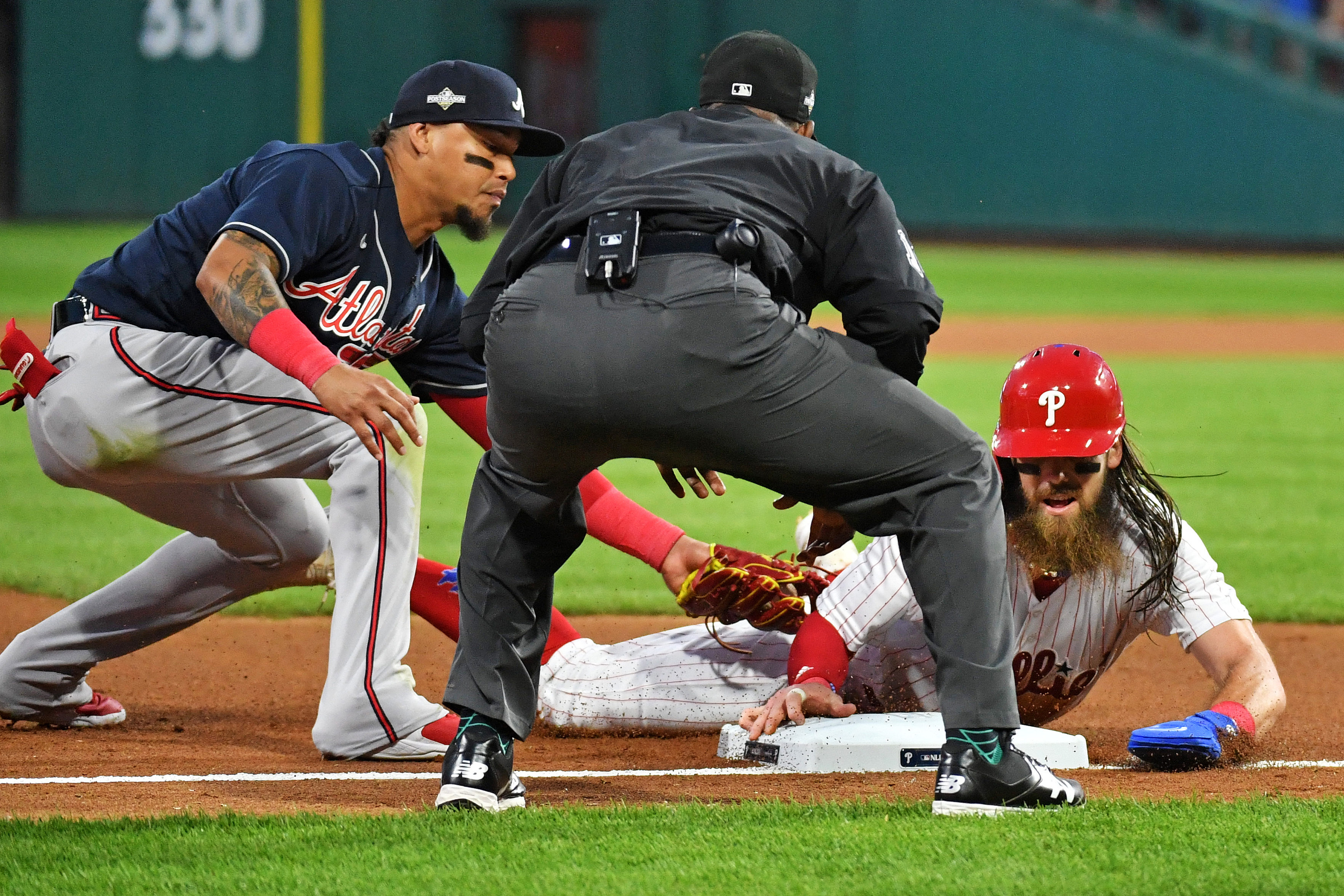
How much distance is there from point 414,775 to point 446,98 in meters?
1.61

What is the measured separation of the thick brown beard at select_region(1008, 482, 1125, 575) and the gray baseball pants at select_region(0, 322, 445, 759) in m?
1.40

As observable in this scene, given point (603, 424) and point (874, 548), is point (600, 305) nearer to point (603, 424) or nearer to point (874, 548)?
point (603, 424)

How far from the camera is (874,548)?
3.90 meters

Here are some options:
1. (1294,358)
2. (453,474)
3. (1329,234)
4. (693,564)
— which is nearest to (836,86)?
(1329,234)

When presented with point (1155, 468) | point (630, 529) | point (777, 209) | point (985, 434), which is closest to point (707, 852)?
point (777, 209)

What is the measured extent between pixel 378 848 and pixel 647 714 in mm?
1511

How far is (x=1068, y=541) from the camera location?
3791 millimetres

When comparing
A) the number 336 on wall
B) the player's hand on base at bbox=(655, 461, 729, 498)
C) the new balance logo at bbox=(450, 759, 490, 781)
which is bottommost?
the new balance logo at bbox=(450, 759, 490, 781)

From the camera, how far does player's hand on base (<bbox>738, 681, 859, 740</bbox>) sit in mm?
3752

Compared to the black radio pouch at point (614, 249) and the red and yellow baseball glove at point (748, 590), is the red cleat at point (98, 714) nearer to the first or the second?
the red and yellow baseball glove at point (748, 590)

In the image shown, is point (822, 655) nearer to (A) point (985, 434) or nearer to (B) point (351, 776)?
(B) point (351, 776)

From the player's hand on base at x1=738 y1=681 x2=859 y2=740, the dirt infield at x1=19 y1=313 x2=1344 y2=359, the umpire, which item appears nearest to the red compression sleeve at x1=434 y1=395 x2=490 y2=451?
the player's hand on base at x1=738 y1=681 x2=859 y2=740

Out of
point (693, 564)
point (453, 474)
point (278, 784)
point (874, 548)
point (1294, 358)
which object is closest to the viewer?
point (278, 784)

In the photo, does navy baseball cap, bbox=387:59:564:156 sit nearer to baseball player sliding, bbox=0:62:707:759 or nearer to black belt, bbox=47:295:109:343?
baseball player sliding, bbox=0:62:707:759
